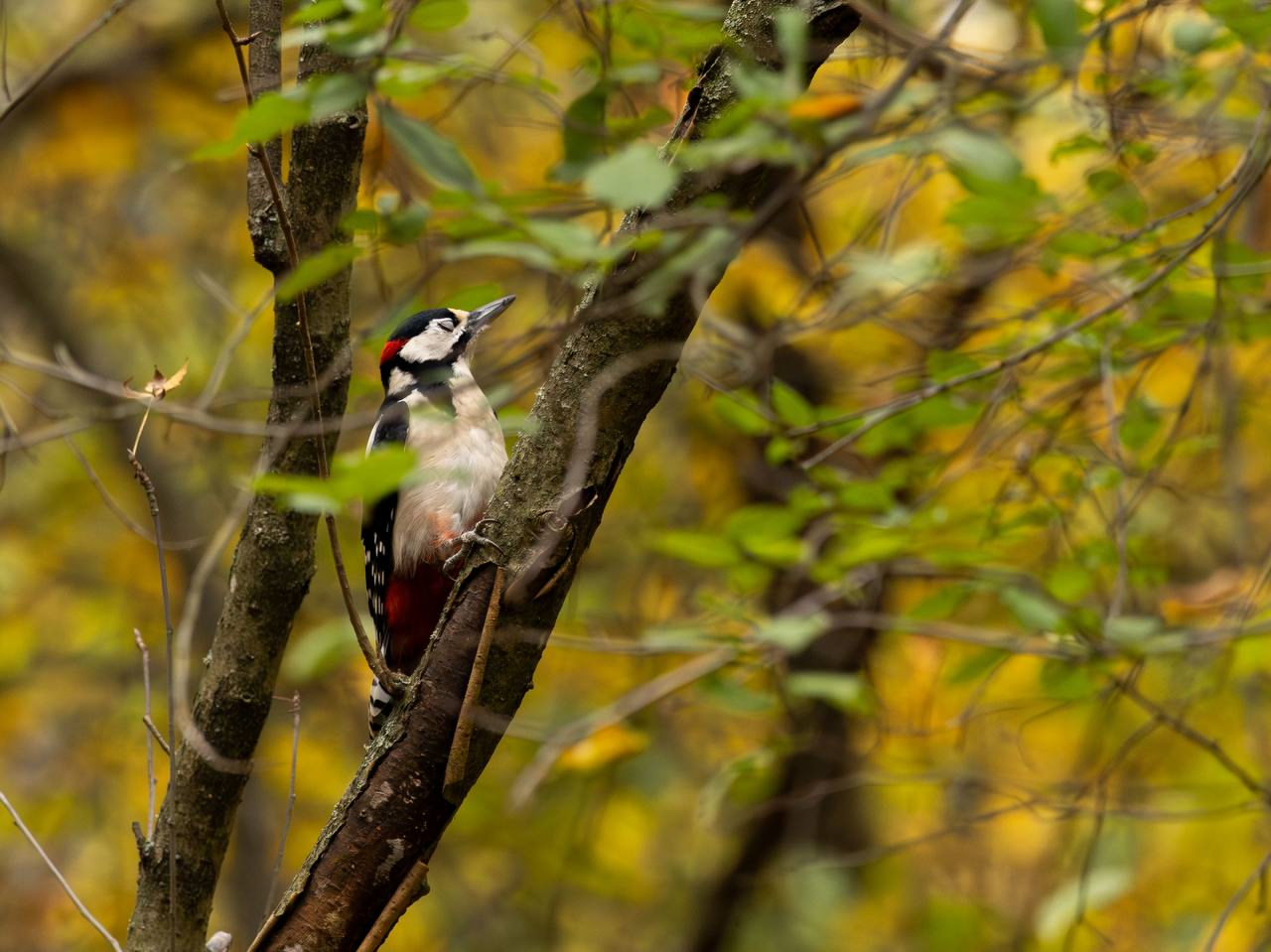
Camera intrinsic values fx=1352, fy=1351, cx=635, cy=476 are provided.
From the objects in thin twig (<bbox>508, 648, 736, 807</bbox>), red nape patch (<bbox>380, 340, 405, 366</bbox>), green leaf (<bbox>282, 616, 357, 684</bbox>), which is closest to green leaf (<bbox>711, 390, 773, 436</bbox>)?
thin twig (<bbox>508, 648, 736, 807</bbox>)

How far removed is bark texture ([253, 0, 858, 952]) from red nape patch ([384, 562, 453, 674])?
5.71 ft

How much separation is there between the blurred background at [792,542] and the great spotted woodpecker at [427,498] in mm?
211

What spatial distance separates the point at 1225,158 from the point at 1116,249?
3.05 meters

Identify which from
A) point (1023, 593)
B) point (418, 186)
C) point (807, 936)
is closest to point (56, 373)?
point (418, 186)

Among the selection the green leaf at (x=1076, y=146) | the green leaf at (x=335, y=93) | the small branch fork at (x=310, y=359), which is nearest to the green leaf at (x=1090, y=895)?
the green leaf at (x=1076, y=146)

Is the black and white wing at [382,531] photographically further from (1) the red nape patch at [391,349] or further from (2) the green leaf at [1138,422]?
(2) the green leaf at [1138,422]

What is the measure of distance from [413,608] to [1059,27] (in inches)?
106

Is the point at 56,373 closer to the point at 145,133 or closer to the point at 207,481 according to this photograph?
the point at 207,481

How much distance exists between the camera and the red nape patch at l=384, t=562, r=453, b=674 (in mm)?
4102

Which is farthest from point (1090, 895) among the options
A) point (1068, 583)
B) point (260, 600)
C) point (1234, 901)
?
point (260, 600)

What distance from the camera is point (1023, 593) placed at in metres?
3.16

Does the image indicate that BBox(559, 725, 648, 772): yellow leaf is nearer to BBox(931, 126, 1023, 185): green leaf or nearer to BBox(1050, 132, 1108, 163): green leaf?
BBox(1050, 132, 1108, 163): green leaf

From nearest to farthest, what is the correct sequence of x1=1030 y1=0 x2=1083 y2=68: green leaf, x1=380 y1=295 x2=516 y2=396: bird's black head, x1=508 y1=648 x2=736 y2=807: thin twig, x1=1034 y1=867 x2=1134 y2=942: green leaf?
x1=1030 y1=0 x2=1083 y2=68: green leaf < x1=508 y1=648 x2=736 y2=807: thin twig < x1=1034 y1=867 x2=1134 y2=942: green leaf < x1=380 y1=295 x2=516 y2=396: bird's black head

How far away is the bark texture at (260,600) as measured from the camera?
2.59 m
